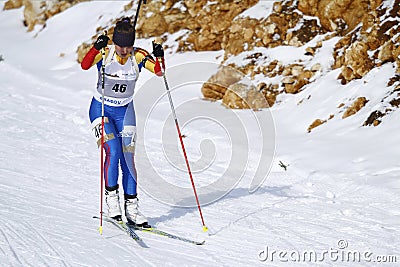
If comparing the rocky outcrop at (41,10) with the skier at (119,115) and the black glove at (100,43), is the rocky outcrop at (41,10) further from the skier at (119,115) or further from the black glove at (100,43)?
the black glove at (100,43)

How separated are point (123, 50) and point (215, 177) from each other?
340cm

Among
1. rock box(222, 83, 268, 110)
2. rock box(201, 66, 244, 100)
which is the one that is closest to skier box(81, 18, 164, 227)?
rock box(222, 83, 268, 110)

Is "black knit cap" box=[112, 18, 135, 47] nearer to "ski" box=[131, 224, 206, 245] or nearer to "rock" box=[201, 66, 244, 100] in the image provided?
"ski" box=[131, 224, 206, 245]

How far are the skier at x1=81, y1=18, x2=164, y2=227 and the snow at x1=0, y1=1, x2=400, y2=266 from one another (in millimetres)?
324

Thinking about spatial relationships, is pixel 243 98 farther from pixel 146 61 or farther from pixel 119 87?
pixel 119 87

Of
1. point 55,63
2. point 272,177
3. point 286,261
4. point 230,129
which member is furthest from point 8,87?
point 286,261

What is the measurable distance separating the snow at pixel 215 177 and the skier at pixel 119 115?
0.32 metres

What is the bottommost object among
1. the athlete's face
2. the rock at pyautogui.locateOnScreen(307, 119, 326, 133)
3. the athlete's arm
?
the rock at pyautogui.locateOnScreen(307, 119, 326, 133)

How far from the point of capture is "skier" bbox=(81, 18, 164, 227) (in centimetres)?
557

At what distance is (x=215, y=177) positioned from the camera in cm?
839

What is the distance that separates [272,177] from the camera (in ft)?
27.4

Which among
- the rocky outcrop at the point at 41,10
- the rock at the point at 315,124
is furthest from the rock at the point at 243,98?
the rocky outcrop at the point at 41,10

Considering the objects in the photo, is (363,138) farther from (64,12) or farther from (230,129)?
(64,12)

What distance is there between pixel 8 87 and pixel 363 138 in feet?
32.8
